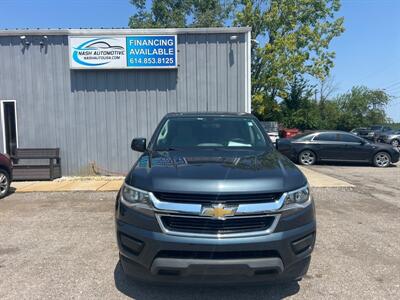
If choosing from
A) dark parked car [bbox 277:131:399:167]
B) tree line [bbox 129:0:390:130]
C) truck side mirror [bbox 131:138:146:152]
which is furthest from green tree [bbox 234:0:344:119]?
truck side mirror [bbox 131:138:146:152]

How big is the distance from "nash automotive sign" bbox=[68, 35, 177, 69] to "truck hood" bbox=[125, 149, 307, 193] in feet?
25.3

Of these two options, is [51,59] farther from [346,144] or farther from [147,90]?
[346,144]

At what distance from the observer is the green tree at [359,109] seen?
42938mm

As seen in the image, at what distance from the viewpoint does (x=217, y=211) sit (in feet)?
10.0

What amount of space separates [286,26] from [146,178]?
34899mm

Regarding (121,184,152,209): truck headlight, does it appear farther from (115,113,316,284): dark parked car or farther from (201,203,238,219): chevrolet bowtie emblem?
(201,203,238,219): chevrolet bowtie emblem

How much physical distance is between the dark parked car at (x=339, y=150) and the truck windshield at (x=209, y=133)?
423 inches

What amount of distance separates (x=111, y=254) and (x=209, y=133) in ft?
6.59

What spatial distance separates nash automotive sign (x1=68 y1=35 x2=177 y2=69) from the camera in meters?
11.1

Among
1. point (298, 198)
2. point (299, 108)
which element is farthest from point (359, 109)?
point (298, 198)

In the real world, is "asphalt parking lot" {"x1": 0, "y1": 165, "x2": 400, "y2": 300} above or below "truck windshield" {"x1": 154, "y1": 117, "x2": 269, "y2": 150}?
below

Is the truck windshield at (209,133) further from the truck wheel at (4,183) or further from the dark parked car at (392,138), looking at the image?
the dark parked car at (392,138)

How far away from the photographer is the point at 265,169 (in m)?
3.47

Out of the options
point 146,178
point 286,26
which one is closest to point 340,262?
point 146,178
